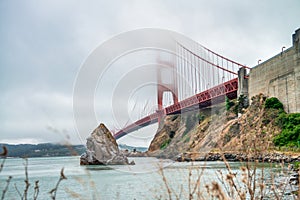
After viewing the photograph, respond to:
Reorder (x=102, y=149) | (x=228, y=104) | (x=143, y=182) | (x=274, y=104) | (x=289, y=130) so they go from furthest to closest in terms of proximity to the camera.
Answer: (x=228, y=104)
(x=274, y=104)
(x=289, y=130)
(x=102, y=149)
(x=143, y=182)

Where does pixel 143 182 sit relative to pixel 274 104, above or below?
below

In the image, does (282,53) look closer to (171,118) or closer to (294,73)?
(294,73)

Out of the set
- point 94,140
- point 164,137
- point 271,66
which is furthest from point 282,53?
point 164,137

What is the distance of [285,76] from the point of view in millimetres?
26625

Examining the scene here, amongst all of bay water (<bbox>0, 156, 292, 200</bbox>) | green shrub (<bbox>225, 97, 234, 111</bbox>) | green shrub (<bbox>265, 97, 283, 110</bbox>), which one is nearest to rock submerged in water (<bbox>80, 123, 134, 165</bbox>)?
bay water (<bbox>0, 156, 292, 200</bbox>)

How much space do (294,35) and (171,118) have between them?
109 feet

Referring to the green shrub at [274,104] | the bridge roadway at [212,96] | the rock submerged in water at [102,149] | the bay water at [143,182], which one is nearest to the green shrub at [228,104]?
the bridge roadway at [212,96]

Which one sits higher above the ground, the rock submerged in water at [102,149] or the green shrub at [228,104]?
the green shrub at [228,104]

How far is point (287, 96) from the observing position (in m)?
26.5

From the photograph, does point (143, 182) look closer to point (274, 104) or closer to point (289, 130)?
point (289, 130)

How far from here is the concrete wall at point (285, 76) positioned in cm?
2525

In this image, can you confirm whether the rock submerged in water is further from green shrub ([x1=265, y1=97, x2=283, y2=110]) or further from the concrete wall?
green shrub ([x1=265, y1=97, x2=283, y2=110])

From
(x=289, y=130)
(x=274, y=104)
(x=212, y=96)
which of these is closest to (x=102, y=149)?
(x=289, y=130)

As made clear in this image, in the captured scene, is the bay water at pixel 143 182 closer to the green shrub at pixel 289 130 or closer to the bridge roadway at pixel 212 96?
the green shrub at pixel 289 130
